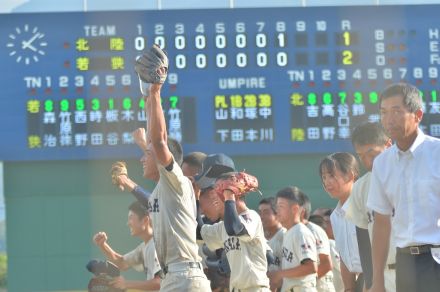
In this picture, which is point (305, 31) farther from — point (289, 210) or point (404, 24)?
point (289, 210)

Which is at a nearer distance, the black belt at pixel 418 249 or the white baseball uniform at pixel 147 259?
the black belt at pixel 418 249

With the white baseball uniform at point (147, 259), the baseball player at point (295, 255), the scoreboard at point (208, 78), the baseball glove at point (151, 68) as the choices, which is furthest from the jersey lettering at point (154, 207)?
the scoreboard at point (208, 78)

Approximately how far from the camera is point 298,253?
5.69m

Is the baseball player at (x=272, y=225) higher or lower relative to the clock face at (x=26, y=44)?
lower

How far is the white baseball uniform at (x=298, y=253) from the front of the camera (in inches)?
223

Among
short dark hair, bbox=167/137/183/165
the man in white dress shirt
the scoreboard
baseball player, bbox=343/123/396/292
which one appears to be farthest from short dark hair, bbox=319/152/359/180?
the scoreboard

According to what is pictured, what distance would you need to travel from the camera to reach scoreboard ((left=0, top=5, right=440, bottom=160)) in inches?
488

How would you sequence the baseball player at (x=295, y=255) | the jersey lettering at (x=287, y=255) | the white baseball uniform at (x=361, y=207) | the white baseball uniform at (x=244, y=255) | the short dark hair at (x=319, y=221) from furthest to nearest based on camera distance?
the short dark hair at (x=319, y=221), the jersey lettering at (x=287, y=255), the baseball player at (x=295, y=255), the white baseball uniform at (x=244, y=255), the white baseball uniform at (x=361, y=207)

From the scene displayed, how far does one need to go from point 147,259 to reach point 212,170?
0.87 m

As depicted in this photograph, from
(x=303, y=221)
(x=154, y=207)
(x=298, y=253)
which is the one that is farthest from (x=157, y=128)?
(x=303, y=221)

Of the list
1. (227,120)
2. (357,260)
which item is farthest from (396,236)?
(227,120)

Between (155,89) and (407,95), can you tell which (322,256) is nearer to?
(155,89)

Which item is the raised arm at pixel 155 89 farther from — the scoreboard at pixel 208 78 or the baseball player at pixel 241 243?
the scoreboard at pixel 208 78

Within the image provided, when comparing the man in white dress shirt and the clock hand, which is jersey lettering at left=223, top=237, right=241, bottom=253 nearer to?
the man in white dress shirt
